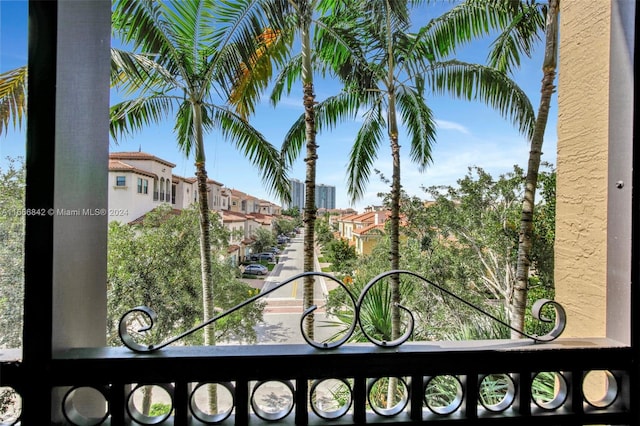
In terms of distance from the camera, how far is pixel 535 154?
3.24 metres

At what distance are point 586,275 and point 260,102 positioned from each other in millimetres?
4288

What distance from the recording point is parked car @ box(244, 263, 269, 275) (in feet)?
14.1

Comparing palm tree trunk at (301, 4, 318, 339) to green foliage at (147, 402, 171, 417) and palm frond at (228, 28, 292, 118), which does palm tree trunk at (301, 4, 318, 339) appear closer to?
palm frond at (228, 28, 292, 118)

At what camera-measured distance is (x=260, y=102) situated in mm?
4297

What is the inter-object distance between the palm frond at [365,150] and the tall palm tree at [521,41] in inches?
61.5

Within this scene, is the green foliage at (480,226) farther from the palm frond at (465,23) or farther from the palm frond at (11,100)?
the palm frond at (11,100)

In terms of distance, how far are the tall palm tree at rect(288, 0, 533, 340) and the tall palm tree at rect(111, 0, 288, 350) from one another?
38.1 inches

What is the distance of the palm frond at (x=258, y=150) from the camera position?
14.5 ft

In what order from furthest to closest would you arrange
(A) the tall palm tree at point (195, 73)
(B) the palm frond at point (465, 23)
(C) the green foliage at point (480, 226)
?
(C) the green foliage at point (480, 226), (B) the palm frond at point (465, 23), (A) the tall palm tree at point (195, 73)

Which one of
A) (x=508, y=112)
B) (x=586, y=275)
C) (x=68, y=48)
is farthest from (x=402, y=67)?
(x=68, y=48)

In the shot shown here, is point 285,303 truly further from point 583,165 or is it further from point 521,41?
point 521,41

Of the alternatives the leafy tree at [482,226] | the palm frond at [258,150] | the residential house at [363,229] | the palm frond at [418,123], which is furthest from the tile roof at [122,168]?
the leafy tree at [482,226]

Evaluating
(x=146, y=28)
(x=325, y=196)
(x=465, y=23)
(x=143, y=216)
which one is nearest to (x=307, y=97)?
(x=325, y=196)

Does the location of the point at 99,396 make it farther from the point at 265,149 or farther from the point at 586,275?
the point at 265,149
